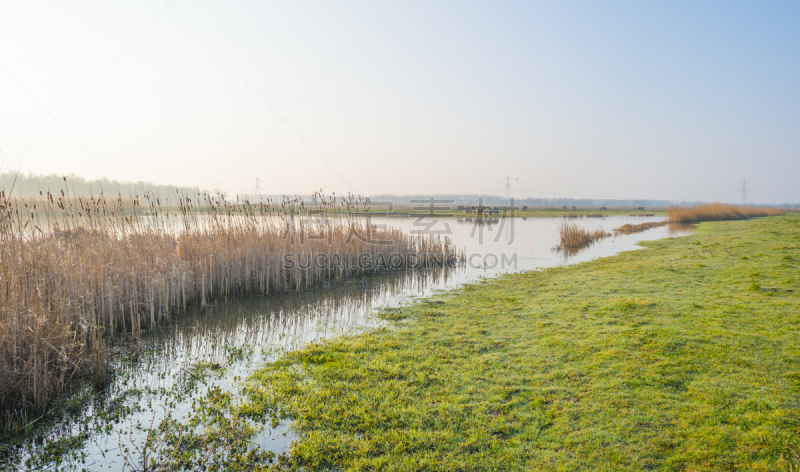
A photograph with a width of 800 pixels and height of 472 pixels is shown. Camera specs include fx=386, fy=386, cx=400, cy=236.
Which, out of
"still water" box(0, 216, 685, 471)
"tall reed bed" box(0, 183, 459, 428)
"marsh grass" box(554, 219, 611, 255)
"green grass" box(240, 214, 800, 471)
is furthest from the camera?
"marsh grass" box(554, 219, 611, 255)

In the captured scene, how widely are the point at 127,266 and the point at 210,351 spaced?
11.5 feet

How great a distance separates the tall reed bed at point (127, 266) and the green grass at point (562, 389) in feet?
9.32

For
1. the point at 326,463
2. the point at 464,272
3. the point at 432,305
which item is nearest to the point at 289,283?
the point at 432,305

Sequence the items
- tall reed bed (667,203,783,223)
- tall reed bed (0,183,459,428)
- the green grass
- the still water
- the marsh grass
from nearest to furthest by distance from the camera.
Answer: the green grass → the still water → tall reed bed (0,183,459,428) → the marsh grass → tall reed bed (667,203,783,223)

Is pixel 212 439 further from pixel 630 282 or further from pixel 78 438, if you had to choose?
pixel 630 282

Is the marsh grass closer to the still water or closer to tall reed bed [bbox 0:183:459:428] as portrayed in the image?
the still water

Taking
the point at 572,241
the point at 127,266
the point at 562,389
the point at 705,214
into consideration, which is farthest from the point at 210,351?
the point at 705,214

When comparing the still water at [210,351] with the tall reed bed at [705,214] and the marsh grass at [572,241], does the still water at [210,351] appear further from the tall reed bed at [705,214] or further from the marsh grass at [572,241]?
the tall reed bed at [705,214]

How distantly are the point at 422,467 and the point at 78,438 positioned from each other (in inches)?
158

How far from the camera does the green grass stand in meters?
3.85

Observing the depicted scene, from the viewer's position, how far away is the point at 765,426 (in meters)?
3.95

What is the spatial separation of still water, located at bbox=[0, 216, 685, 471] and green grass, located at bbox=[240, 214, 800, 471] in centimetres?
86

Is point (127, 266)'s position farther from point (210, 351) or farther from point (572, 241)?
point (572, 241)

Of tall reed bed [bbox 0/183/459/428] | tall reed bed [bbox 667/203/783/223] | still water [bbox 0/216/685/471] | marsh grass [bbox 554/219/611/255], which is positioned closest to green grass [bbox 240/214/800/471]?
still water [bbox 0/216/685/471]
